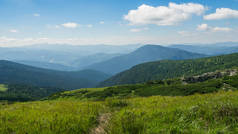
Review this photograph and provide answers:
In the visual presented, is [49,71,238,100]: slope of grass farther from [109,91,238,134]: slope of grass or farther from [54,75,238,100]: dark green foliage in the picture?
[109,91,238,134]: slope of grass

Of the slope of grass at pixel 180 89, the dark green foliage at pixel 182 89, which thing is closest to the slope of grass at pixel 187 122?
the slope of grass at pixel 180 89

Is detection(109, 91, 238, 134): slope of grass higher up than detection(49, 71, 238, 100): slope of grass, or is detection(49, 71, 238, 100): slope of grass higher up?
detection(109, 91, 238, 134): slope of grass

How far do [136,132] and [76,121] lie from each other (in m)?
2.89

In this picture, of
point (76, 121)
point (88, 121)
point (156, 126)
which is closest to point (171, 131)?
point (156, 126)

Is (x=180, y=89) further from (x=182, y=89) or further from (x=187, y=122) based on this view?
(x=187, y=122)

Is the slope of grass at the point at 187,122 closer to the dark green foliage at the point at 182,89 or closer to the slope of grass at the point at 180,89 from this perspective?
the slope of grass at the point at 180,89

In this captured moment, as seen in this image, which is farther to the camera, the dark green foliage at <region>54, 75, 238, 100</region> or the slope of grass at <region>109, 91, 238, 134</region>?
the dark green foliage at <region>54, 75, 238, 100</region>

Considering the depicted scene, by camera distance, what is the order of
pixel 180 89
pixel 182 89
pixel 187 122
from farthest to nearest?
pixel 180 89, pixel 182 89, pixel 187 122

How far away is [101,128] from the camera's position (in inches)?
237

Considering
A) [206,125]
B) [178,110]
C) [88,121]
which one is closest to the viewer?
[206,125]

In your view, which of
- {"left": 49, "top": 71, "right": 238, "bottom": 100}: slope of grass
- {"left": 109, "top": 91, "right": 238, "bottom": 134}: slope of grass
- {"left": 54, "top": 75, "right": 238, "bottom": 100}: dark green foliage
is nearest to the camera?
{"left": 109, "top": 91, "right": 238, "bottom": 134}: slope of grass

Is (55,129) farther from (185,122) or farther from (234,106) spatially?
(234,106)

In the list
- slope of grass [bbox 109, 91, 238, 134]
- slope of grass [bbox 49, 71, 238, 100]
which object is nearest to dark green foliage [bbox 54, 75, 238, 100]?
slope of grass [bbox 49, 71, 238, 100]

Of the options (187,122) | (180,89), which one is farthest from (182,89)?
(187,122)
